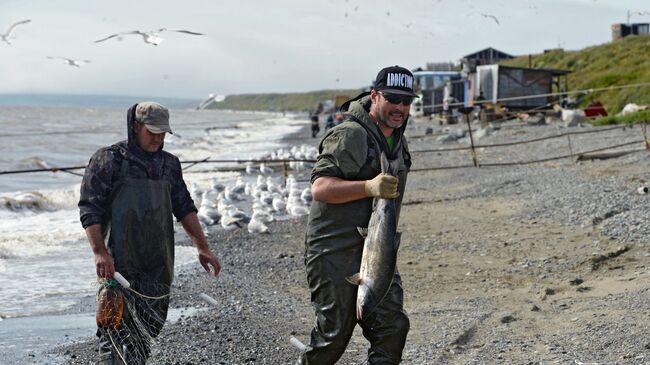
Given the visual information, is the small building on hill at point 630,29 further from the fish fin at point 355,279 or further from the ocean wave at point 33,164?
the fish fin at point 355,279

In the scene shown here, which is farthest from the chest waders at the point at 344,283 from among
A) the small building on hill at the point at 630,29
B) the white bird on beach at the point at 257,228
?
the small building on hill at the point at 630,29

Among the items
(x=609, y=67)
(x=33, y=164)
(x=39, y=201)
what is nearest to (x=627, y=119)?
(x=39, y=201)

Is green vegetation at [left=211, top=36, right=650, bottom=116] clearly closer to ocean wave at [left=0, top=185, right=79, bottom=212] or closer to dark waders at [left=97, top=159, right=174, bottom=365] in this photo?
ocean wave at [left=0, top=185, right=79, bottom=212]

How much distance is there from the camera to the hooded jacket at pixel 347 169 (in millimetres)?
4508

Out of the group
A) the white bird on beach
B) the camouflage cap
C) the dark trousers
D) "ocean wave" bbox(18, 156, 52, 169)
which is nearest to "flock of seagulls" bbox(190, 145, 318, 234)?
the white bird on beach

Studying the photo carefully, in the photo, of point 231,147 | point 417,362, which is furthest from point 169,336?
point 231,147

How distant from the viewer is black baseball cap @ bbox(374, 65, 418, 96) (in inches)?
177

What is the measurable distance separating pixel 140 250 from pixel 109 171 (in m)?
0.51

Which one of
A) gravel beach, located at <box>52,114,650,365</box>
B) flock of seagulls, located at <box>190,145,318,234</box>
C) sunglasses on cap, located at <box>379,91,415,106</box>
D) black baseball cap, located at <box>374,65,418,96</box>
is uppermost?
black baseball cap, located at <box>374,65,418,96</box>

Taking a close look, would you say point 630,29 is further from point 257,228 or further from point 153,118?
point 153,118

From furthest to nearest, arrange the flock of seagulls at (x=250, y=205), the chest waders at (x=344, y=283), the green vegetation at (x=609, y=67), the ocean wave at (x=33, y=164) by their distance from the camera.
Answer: the green vegetation at (x=609, y=67)
the ocean wave at (x=33, y=164)
the flock of seagulls at (x=250, y=205)
the chest waders at (x=344, y=283)

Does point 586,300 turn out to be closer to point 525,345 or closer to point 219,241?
point 525,345

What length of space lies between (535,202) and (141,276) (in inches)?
386

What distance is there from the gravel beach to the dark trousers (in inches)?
71.4
